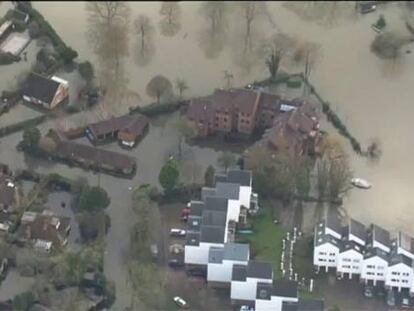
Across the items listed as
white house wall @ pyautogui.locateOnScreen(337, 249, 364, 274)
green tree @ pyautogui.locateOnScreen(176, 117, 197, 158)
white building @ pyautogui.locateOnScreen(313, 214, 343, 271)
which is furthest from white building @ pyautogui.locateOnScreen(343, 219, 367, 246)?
green tree @ pyautogui.locateOnScreen(176, 117, 197, 158)

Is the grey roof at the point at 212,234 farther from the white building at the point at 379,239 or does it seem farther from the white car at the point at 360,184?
the white car at the point at 360,184

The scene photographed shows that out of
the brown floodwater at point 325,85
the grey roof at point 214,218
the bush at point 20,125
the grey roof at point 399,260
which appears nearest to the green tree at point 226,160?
the brown floodwater at point 325,85

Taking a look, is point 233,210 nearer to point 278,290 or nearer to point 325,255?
point 325,255

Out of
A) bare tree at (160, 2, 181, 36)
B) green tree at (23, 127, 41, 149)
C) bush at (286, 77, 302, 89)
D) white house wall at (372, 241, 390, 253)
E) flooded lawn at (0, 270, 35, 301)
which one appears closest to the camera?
flooded lawn at (0, 270, 35, 301)

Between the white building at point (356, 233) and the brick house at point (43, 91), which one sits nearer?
the white building at point (356, 233)

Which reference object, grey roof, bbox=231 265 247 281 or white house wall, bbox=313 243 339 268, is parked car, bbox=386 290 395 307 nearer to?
white house wall, bbox=313 243 339 268

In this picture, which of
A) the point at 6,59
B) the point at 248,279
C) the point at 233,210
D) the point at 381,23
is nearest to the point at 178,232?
the point at 233,210

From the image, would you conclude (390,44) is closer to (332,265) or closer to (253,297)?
(332,265)

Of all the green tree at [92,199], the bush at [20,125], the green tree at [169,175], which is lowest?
the green tree at [92,199]
